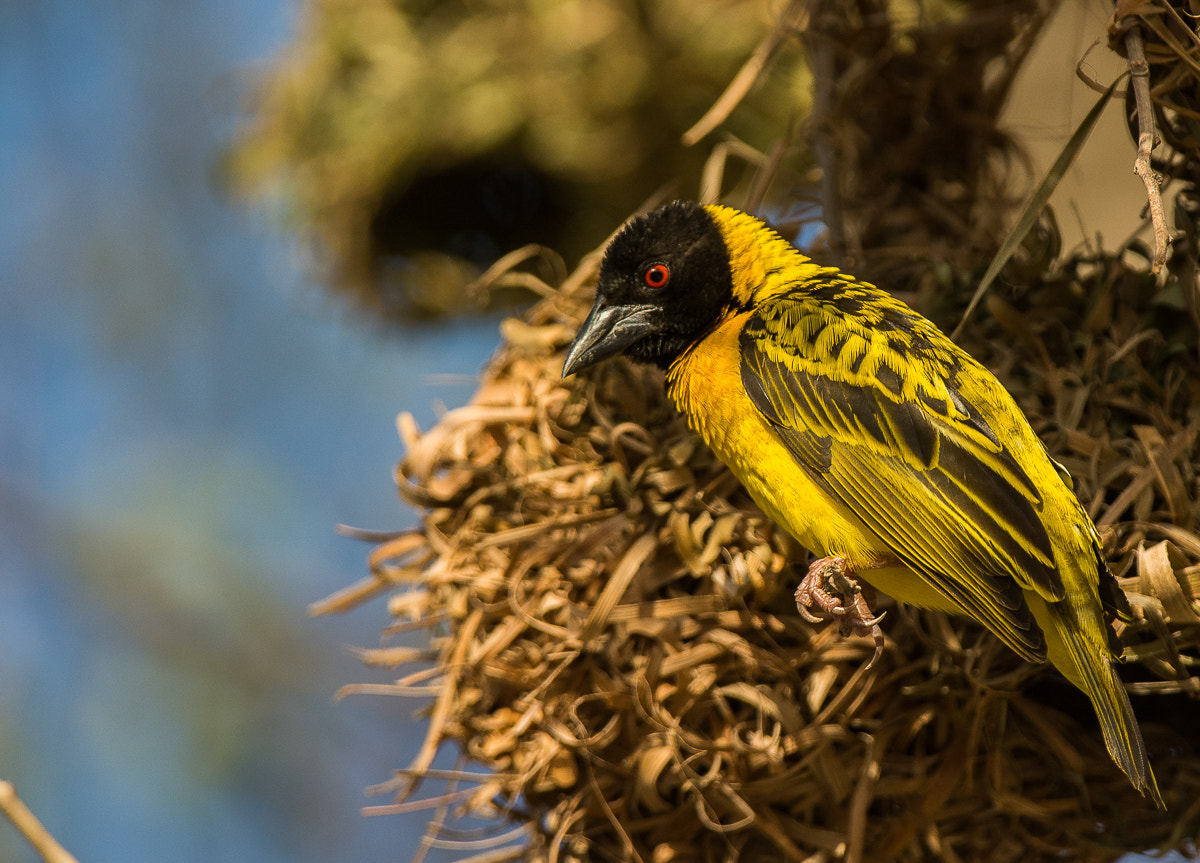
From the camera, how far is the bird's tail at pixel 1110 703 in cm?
124

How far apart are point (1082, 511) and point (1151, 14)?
581 millimetres

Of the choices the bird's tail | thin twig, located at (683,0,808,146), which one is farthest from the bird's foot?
thin twig, located at (683,0,808,146)

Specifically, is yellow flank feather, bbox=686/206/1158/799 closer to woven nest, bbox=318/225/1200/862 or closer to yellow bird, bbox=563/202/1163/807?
yellow bird, bbox=563/202/1163/807

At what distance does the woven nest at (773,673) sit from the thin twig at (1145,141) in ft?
1.48

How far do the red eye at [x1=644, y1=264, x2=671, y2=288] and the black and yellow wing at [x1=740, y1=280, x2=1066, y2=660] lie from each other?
0.59 feet

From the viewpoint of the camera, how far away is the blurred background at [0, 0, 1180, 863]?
99.0 inches

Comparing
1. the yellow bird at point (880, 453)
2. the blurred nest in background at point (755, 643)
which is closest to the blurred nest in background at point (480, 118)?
the blurred nest in background at point (755, 643)

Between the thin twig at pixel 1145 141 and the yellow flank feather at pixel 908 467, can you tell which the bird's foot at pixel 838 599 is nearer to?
the yellow flank feather at pixel 908 467

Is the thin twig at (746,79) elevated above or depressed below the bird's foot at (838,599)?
above

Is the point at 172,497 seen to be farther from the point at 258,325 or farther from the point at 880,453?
the point at 880,453

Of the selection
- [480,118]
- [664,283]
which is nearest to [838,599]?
[664,283]

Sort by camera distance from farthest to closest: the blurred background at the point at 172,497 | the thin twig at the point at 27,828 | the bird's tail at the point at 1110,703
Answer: the blurred background at the point at 172,497, the bird's tail at the point at 1110,703, the thin twig at the point at 27,828

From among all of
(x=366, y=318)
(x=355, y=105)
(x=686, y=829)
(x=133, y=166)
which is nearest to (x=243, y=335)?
(x=133, y=166)

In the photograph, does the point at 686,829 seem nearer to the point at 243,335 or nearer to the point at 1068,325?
the point at 1068,325
